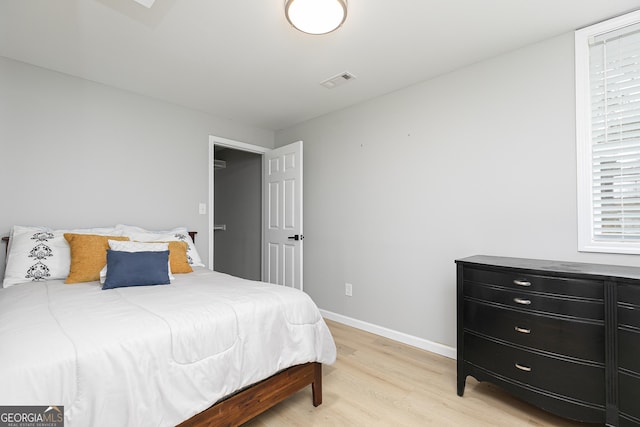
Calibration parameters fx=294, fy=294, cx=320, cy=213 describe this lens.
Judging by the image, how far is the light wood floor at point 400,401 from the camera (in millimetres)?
1714

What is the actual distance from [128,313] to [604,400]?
2.39m

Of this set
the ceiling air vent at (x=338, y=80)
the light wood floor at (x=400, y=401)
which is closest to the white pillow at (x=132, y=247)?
the light wood floor at (x=400, y=401)

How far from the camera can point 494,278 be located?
184 cm

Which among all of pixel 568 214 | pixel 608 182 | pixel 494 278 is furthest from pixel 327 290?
pixel 608 182

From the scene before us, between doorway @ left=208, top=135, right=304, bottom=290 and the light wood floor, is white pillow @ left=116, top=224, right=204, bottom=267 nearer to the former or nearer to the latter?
doorway @ left=208, top=135, right=304, bottom=290

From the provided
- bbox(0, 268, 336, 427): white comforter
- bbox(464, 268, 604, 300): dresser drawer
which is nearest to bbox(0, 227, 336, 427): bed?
bbox(0, 268, 336, 427): white comforter

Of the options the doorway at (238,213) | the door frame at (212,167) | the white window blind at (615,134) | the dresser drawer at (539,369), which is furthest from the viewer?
the doorway at (238,213)

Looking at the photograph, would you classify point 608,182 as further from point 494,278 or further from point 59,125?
point 59,125

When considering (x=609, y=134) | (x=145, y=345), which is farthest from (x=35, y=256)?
(x=609, y=134)

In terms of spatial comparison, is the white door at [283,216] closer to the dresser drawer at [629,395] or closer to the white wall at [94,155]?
the white wall at [94,155]

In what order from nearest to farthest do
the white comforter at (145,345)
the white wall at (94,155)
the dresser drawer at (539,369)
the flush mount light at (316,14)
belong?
the white comforter at (145,345)
the dresser drawer at (539,369)
the flush mount light at (316,14)
the white wall at (94,155)

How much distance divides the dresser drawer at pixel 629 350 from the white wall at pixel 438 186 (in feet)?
2.05

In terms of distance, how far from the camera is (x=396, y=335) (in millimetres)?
2887

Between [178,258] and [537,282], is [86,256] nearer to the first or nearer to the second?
[178,258]
